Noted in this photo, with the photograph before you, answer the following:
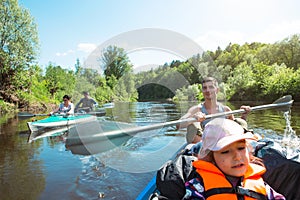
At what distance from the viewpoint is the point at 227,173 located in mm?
1508

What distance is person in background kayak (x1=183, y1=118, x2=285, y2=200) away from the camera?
1.45 metres

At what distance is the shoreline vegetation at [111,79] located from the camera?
666cm

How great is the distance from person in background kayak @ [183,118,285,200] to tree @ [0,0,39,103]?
19197 mm

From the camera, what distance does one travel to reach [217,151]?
152 centimetres

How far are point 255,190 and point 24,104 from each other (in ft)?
65.2

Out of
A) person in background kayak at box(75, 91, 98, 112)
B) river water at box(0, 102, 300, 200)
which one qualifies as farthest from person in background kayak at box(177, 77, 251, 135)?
person in background kayak at box(75, 91, 98, 112)

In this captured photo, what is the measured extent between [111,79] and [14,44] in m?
12.8

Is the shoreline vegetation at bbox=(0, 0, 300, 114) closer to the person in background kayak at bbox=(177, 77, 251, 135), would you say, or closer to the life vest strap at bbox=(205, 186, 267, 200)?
the person in background kayak at bbox=(177, 77, 251, 135)

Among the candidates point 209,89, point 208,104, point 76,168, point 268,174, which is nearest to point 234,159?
point 268,174

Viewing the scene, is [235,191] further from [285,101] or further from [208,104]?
[285,101]

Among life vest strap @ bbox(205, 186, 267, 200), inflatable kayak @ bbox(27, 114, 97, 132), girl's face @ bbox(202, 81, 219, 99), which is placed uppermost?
girl's face @ bbox(202, 81, 219, 99)

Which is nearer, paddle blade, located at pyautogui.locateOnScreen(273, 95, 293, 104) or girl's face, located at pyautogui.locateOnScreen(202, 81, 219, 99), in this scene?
girl's face, located at pyautogui.locateOnScreen(202, 81, 219, 99)

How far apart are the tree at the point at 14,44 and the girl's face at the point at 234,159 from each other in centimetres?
1926

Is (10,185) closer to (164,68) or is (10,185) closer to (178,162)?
(178,162)
